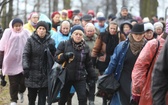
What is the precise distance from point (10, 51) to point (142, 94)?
4302 mm

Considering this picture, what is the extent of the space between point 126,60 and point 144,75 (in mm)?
1405

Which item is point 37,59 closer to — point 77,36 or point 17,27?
point 77,36

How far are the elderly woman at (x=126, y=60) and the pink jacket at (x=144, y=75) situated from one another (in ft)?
4.06

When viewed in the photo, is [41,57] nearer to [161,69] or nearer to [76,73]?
[76,73]

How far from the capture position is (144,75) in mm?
5105

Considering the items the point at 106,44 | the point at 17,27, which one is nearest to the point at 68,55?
the point at 17,27

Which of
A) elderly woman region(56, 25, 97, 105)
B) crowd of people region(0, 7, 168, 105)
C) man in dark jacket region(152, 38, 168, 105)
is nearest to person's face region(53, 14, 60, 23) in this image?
crowd of people region(0, 7, 168, 105)

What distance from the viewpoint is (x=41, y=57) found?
7.75 metres

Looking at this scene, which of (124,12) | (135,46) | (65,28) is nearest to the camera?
(135,46)

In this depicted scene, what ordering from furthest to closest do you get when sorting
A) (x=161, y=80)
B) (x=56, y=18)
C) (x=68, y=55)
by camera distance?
(x=56, y=18)
(x=68, y=55)
(x=161, y=80)

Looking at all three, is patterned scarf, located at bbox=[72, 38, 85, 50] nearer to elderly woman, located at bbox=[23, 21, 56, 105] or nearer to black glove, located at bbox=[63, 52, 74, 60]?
black glove, located at bbox=[63, 52, 74, 60]

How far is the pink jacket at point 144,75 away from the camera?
480cm

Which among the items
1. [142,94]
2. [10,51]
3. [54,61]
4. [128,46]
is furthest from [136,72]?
[10,51]

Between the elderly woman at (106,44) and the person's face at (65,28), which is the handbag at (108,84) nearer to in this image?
the elderly woman at (106,44)
